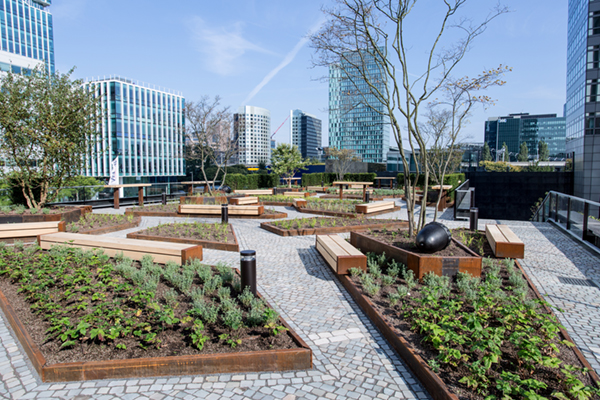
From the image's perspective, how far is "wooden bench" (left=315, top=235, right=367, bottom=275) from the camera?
21.0ft

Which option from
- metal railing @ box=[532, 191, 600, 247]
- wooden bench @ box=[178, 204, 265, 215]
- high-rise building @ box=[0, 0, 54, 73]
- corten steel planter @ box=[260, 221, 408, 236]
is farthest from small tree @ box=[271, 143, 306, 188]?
high-rise building @ box=[0, 0, 54, 73]

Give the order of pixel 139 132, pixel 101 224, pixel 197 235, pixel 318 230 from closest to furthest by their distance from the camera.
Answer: pixel 197 235 → pixel 318 230 → pixel 101 224 → pixel 139 132

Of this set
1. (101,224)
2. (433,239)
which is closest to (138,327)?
(433,239)

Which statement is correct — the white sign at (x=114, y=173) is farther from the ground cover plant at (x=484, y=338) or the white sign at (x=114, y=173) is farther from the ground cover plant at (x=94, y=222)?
the ground cover plant at (x=484, y=338)

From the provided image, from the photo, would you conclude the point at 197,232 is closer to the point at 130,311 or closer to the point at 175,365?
the point at 130,311

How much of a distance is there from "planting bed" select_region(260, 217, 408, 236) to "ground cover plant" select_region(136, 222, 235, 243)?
154 centimetres

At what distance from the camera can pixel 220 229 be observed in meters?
10.5

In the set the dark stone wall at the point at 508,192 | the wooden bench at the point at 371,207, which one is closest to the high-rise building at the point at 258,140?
the dark stone wall at the point at 508,192

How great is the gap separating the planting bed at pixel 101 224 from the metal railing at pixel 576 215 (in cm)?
1336

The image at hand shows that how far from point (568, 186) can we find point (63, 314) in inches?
1332

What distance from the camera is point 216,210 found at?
14.6m

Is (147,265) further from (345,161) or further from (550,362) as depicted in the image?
(345,161)

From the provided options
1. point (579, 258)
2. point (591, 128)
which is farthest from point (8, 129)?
point (591, 128)

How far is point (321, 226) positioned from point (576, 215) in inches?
290
